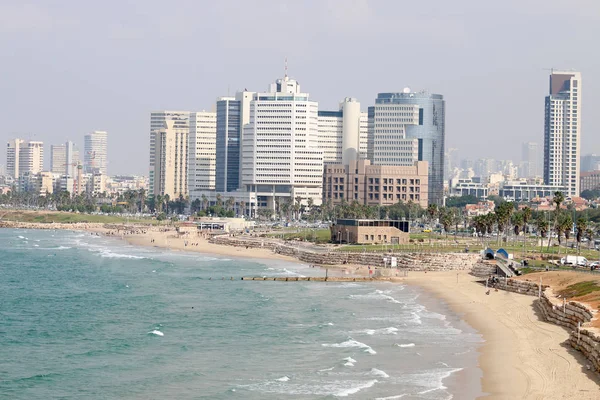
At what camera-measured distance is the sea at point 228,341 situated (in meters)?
50.4

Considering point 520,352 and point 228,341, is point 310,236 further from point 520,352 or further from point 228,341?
point 520,352

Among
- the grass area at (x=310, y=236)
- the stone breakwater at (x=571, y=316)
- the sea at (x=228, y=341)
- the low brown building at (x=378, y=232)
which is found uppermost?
the low brown building at (x=378, y=232)

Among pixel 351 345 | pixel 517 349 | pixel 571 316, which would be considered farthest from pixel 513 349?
pixel 351 345

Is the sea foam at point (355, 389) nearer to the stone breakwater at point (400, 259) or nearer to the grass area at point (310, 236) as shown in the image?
the stone breakwater at point (400, 259)

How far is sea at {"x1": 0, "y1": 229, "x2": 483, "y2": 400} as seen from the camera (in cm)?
5041

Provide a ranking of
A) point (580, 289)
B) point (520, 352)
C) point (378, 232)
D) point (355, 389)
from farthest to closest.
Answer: point (378, 232), point (580, 289), point (520, 352), point (355, 389)

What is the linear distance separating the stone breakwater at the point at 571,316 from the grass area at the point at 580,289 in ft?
3.95

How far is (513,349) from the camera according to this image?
60.4 metres

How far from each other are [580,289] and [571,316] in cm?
1052

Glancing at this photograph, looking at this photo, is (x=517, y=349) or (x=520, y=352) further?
(x=517, y=349)

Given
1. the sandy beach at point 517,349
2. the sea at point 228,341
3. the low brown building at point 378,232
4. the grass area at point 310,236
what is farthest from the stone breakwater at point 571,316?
the grass area at point 310,236

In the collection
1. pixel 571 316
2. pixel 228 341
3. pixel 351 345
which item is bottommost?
pixel 228 341

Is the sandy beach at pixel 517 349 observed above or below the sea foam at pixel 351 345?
above

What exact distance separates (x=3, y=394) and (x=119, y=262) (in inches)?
3531
